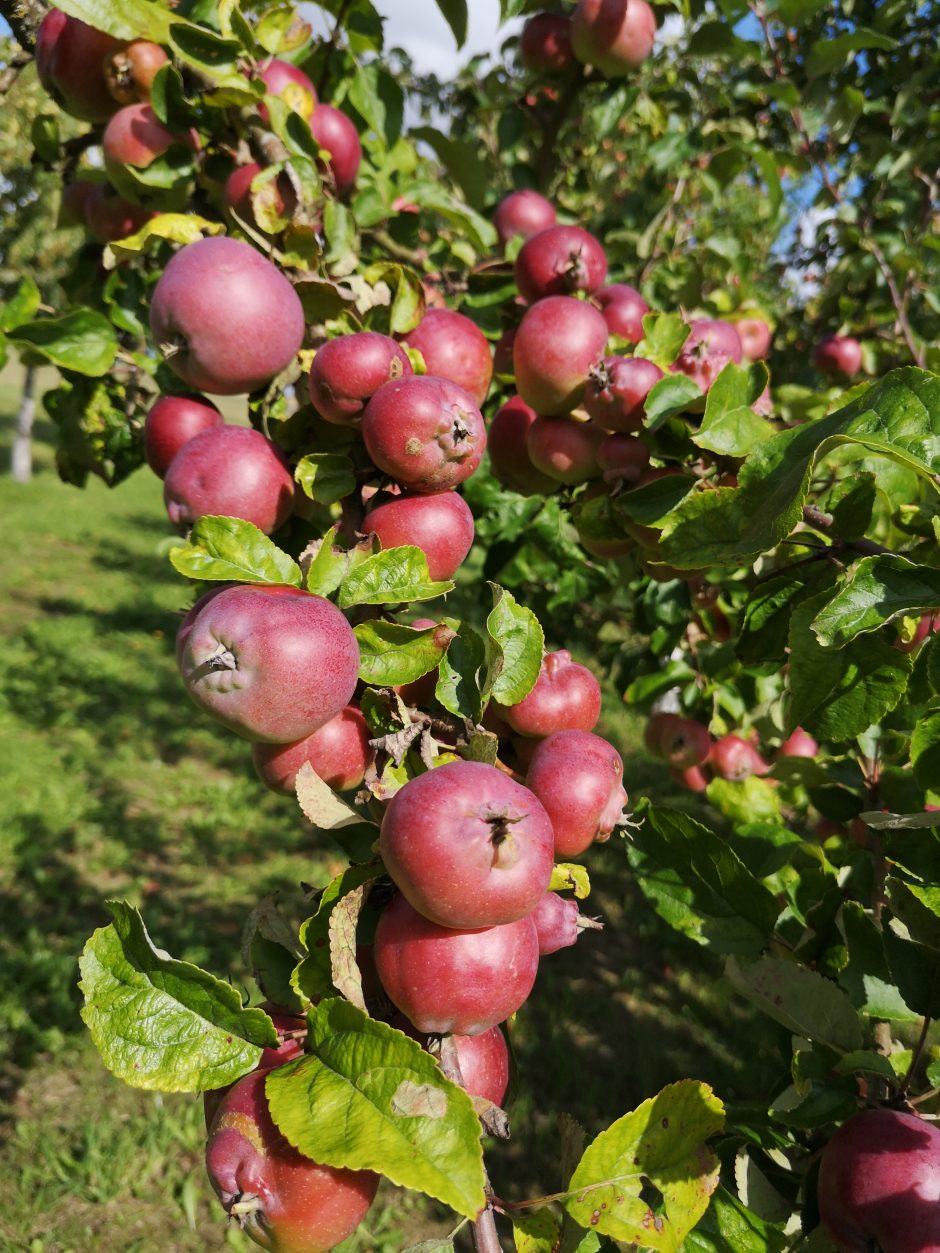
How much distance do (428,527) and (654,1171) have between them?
72 cm

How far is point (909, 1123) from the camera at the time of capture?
99cm

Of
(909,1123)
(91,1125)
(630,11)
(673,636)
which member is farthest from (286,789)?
(91,1125)

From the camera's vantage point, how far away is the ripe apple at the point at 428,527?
1.06 meters

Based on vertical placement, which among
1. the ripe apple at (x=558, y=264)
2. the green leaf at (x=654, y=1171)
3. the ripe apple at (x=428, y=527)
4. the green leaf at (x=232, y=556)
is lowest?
the green leaf at (x=654, y=1171)

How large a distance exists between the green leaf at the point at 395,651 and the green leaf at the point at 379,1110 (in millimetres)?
338

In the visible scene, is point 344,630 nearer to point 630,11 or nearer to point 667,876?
point 667,876

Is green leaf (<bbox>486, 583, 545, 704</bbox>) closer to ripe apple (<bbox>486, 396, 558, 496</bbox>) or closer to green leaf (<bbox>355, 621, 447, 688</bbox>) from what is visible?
green leaf (<bbox>355, 621, 447, 688</bbox>)

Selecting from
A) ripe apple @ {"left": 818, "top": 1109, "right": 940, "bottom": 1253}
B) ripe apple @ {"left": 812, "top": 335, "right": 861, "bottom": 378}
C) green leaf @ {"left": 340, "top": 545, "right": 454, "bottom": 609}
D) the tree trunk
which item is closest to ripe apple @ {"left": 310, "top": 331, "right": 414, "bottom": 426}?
green leaf @ {"left": 340, "top": 545, "right": 454, "bottom": 609}

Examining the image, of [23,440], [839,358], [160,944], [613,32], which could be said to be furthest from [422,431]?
[23,440]

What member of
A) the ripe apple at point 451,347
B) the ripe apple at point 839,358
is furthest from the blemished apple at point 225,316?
the ripe apple at point 839,358

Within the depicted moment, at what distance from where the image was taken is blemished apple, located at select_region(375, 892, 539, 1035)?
79cm

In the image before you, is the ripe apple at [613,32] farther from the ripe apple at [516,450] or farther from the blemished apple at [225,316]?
the blemished apple at [225,316]

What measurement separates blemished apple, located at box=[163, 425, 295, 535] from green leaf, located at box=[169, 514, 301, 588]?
0.47ft

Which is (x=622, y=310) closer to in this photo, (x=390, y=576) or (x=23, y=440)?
(x=390, y=576)
